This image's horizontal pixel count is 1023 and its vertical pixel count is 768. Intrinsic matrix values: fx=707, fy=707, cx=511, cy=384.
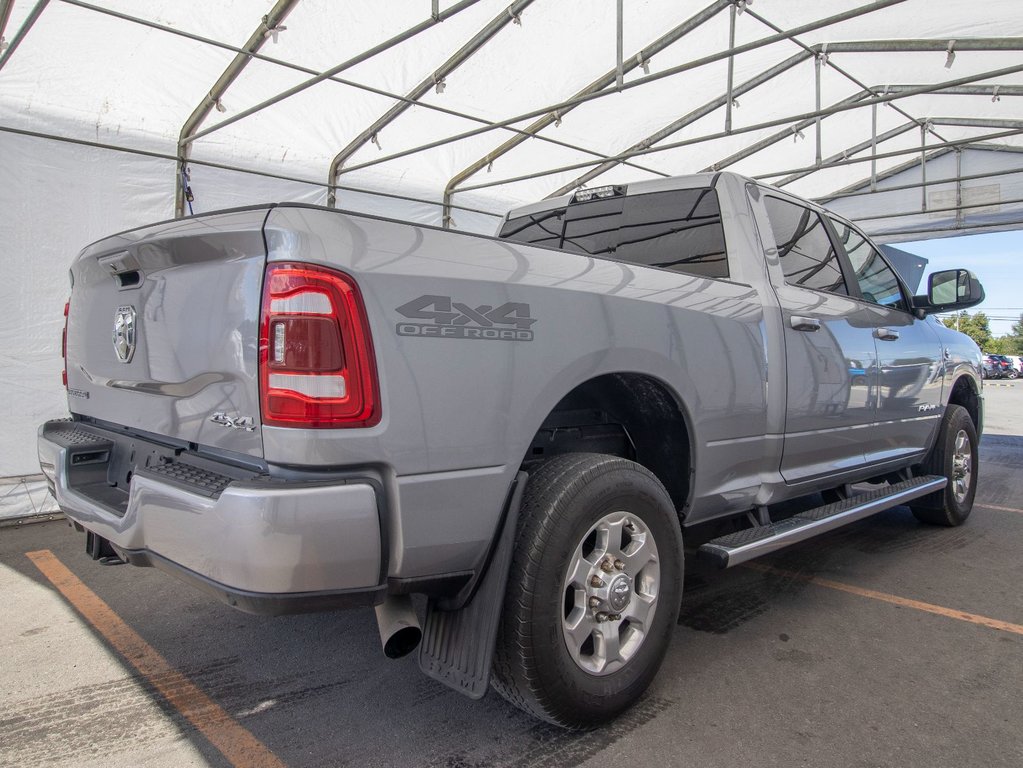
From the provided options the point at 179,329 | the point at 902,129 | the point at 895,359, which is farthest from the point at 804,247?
the point at 902,129

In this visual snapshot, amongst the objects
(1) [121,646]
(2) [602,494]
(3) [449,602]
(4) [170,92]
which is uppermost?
(4) [170,92]

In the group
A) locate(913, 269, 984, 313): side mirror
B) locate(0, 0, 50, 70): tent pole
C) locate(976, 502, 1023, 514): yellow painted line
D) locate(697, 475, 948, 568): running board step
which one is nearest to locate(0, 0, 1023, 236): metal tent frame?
locate(0, 0, 50, 70): tent pole

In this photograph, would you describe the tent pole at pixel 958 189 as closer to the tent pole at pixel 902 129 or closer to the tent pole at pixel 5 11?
the tent pole at pixel 902 129

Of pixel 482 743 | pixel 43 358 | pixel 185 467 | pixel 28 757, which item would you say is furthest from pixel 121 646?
pixel 43 358

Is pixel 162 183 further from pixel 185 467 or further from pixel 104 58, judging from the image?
pixel 185 467

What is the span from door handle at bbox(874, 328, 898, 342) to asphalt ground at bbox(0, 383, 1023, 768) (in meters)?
1.32

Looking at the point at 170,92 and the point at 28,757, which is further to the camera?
the point at 170,92

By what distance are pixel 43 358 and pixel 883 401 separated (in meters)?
6.21

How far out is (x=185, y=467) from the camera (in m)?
1.98

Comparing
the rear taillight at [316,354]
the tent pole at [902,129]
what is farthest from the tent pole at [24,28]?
the tent pole at [902,129]

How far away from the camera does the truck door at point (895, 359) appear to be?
389 centimetres

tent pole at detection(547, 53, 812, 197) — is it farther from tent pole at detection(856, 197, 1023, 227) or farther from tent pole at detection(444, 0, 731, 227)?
tent pole at detection(856, 197, 1023, 227)

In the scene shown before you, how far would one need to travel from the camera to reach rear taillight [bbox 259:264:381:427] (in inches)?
66.7

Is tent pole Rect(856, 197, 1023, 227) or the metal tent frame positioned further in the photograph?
tent pole Rect(856, 197, 1023, 227)
